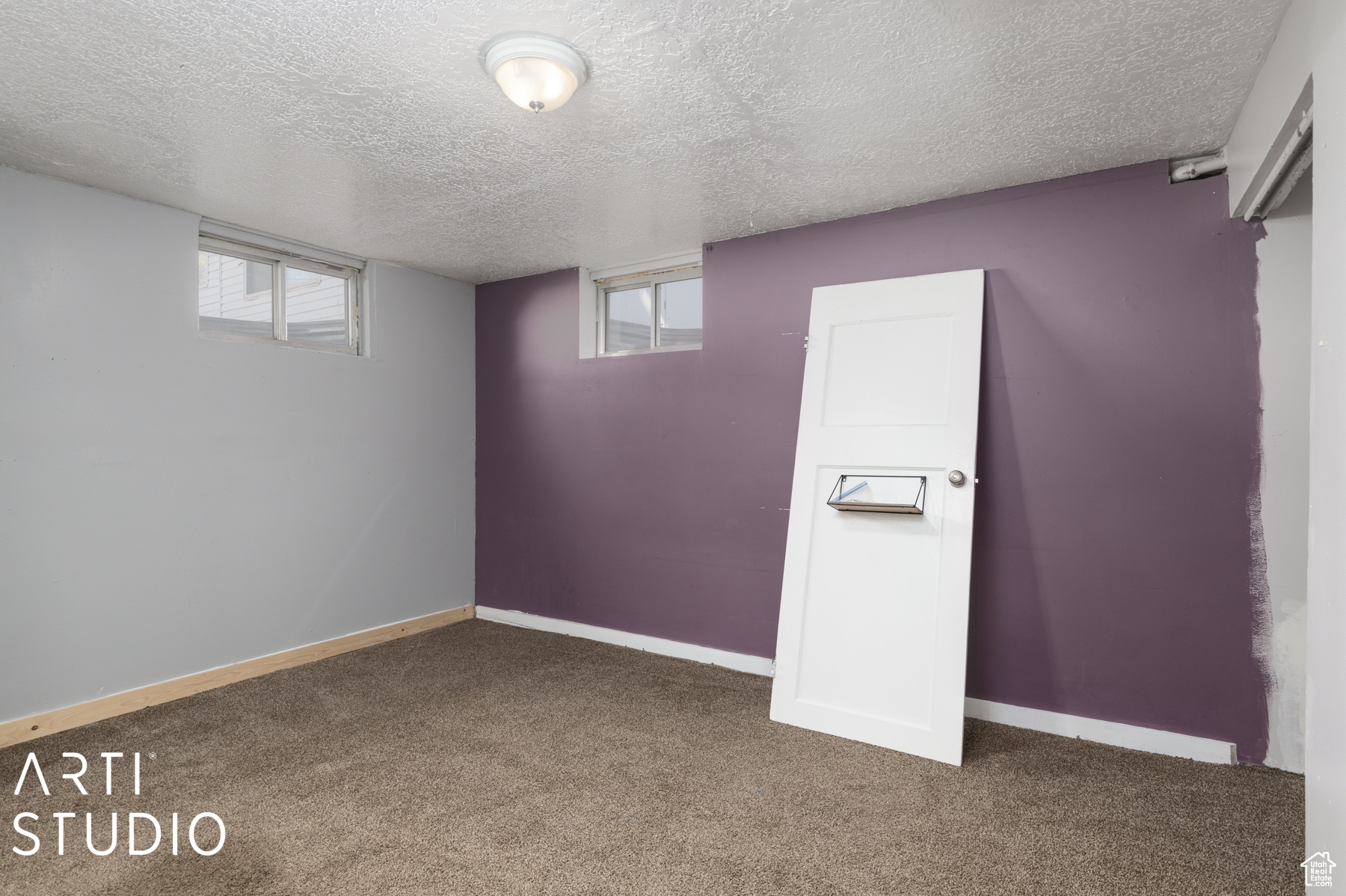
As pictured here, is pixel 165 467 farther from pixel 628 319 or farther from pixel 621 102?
pixel 621 102

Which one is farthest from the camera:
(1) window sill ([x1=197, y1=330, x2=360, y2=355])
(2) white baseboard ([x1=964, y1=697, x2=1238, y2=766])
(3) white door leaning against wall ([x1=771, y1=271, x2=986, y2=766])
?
(1) window sill ([x1=197, y1=330, x2=360, y2=355])

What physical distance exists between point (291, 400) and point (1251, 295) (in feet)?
14.2

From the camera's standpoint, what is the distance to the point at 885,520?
9.30ft

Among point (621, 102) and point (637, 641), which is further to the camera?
point (637, 641)

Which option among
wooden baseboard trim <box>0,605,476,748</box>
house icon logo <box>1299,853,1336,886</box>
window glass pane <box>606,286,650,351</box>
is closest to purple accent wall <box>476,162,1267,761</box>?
window glass pane <box>606,286,650,351</box>

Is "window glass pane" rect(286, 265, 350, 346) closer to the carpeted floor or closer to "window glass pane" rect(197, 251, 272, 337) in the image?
"window glass pane" rect(197, 251, 272, 337)

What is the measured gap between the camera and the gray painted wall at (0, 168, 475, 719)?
8.97 feet

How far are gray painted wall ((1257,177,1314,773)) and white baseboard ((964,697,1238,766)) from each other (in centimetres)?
17

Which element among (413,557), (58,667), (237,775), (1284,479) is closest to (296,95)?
(237,775)

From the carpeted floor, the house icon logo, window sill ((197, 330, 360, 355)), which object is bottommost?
the carpeted floor

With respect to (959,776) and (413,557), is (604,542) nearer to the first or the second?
(413,557)

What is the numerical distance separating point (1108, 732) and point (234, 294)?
14.9 ft

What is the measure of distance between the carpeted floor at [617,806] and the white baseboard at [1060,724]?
63 millimetres

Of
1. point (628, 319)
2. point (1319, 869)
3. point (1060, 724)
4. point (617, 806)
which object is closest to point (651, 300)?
point (628, 319)
